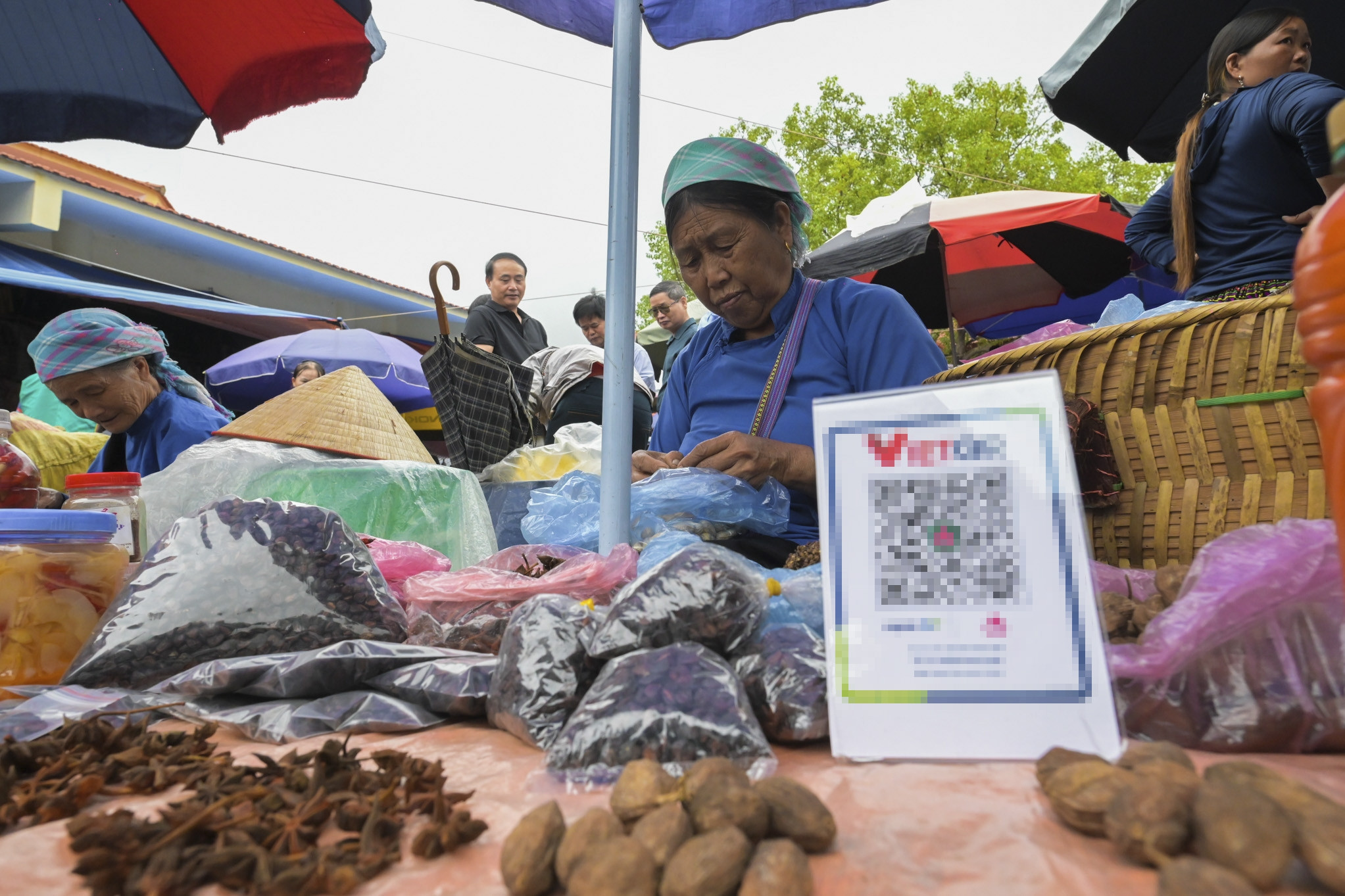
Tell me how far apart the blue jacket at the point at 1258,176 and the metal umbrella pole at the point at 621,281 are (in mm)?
1552

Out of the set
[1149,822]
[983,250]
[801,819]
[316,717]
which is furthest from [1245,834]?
[983,250]

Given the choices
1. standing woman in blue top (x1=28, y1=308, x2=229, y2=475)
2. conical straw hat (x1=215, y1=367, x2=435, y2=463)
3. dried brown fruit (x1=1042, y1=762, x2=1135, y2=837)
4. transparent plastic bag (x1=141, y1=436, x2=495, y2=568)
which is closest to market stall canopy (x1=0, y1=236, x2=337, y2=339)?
standing woman in blue top (x1=28, y1=308, x2=229, y2=475)

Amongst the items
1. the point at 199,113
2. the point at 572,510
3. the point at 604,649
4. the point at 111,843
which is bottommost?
the point at 111,843

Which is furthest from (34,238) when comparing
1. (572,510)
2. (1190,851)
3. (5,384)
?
(1190,851)

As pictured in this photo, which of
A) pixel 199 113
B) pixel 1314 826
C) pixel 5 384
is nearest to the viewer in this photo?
pixel 1314 826

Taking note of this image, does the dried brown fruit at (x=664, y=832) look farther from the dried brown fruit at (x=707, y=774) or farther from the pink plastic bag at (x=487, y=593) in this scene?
the pink plastic bag at (x=487, y=593)

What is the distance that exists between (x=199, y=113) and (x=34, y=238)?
9.34 m

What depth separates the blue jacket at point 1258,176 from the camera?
1977 millimetres

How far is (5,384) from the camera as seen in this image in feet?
25.6

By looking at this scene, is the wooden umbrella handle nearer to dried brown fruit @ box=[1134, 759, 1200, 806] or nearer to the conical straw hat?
the conical straw hat

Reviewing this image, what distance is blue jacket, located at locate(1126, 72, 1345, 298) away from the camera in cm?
198

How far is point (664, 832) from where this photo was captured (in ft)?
2.10

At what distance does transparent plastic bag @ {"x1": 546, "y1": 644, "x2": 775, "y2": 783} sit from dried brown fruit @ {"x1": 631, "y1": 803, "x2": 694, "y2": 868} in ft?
0.60

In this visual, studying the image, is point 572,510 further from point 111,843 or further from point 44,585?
point 111,843
